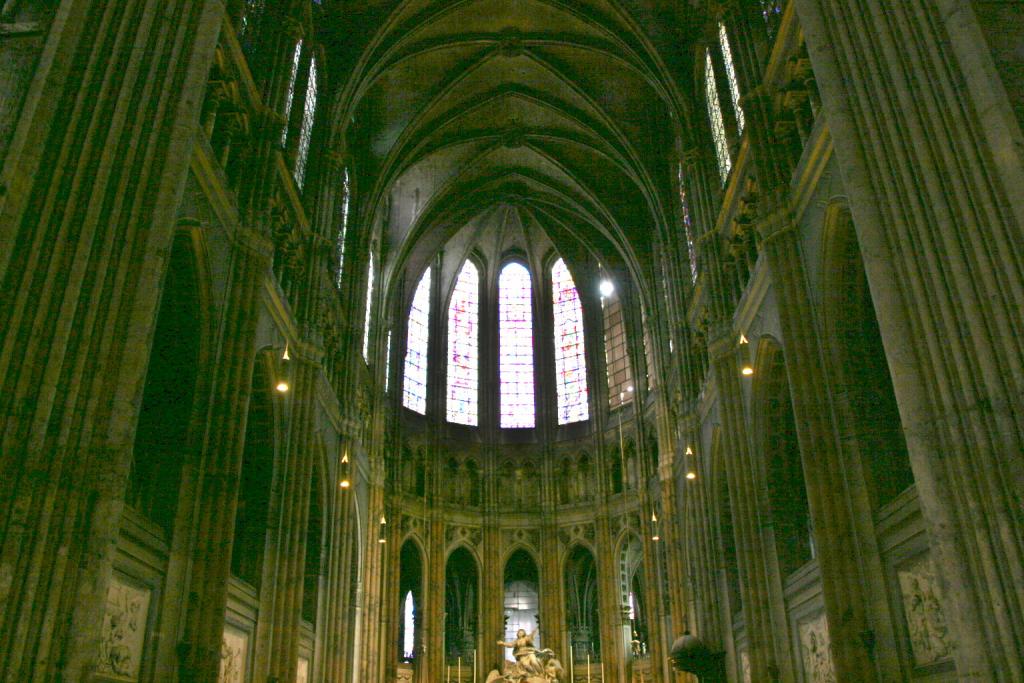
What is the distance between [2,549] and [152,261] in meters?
3.73

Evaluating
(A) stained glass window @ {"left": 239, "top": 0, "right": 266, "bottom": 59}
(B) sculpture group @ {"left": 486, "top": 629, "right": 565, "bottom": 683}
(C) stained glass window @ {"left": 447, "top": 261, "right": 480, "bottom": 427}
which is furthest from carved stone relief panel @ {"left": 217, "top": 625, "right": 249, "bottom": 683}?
(C) stained glass window @ {"left": 447, "top": 261, "right": 480, "bottom": 427}

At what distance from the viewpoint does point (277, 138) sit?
1961 cm

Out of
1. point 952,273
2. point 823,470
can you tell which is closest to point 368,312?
point 823,470

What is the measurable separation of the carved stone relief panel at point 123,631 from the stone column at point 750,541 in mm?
13240

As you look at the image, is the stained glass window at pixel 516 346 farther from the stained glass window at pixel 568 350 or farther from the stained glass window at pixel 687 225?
the stained glass window at pixel 687 225

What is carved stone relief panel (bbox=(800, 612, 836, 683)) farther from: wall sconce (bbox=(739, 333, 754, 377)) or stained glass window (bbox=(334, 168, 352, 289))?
stained glass window (bbox=(334, 168, 352, 289))

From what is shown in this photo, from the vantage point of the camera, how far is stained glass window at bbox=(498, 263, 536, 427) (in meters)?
43.4

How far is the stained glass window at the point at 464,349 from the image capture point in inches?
1684

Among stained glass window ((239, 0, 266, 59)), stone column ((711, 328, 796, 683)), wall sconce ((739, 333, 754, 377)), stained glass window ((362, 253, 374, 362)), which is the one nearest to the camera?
stone column ((711, 328, 796, 683))

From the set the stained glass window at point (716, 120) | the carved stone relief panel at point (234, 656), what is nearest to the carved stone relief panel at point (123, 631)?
the carved stone relief panel at point (234, 656)

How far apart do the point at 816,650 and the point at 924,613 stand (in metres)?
5.22

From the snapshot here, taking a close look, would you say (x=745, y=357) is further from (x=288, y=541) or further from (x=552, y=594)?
(x=552, y=594)

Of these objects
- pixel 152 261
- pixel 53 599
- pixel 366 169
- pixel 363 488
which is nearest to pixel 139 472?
pixel 152 261

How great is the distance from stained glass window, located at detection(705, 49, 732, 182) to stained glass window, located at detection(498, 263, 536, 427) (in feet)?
63.8
